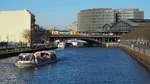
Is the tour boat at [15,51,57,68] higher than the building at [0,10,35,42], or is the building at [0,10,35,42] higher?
the building at [0,10,35,42]

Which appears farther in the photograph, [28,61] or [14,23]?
[14,23]

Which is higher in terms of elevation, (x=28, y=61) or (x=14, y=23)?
(x=14, y=23)

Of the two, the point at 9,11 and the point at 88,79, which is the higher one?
the point at 9,11

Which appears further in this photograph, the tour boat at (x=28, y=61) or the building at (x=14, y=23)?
the building at (x=14, y=23)

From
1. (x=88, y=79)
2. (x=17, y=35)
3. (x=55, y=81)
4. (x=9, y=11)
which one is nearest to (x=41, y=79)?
(x=55, y=81)

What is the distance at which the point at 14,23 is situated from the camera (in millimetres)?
189625

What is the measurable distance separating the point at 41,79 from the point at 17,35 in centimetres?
14873

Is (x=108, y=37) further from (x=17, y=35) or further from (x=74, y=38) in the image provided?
(x=17, y=35)

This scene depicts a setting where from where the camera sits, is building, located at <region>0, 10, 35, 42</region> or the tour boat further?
building, located at <region>0, 10, 35, 42</region>

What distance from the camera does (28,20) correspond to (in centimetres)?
18762

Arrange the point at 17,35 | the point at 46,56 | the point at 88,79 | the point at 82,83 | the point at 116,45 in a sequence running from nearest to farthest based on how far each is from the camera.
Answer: the point at 82,83, the point at 88,79, the point at 46,56, the point at 116,45, the point at 17,35

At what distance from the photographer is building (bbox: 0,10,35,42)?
184 m

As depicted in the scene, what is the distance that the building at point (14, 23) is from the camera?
184250 mm

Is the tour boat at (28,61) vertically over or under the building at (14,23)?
under
